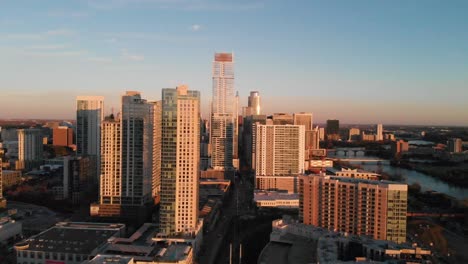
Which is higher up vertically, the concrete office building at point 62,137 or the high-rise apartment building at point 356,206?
the concrete office building at point 62,137

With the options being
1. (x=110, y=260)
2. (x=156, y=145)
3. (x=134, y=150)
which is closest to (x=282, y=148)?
(x=156, y=145)

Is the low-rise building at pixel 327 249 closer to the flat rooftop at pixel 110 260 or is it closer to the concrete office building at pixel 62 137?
the flat rooftop at pixel 110 260

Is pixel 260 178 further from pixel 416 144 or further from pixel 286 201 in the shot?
pixel 416 144

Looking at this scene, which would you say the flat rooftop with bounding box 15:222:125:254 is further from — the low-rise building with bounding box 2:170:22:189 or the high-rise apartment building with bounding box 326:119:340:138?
Answer: the high-rise apartment building with bounding box 326:119:340:138

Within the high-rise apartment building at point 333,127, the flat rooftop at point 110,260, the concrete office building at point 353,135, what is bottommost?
the flat rooftop at point 110,260

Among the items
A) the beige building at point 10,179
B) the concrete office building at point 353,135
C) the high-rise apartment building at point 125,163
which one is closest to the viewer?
the high-rise apartment building at point 125,163

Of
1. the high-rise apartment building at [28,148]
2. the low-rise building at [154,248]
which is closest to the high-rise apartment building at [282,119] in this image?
the low-rise building at [154,248]

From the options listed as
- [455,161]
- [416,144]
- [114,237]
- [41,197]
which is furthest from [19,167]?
[416,144]
